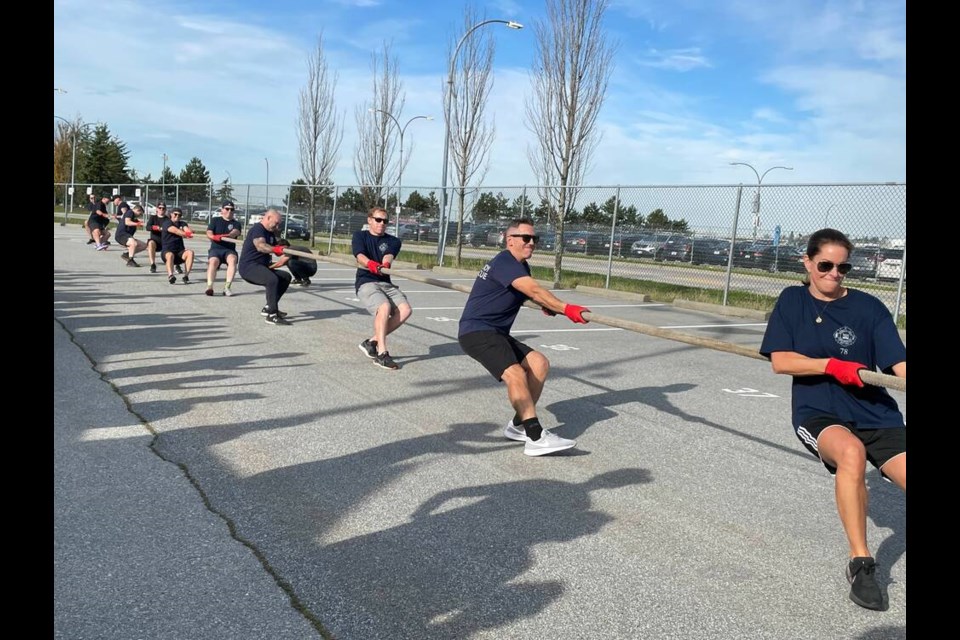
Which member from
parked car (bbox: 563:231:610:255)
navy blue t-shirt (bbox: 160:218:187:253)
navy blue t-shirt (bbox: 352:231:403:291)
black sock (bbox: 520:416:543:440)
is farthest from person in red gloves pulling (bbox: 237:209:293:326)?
parked car (bbox: 563:231:610:255)

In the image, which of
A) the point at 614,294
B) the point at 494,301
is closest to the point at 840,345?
the point at 494,301

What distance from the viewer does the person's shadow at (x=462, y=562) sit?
3.42 m

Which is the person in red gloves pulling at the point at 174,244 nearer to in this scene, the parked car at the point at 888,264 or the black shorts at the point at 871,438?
the parked car at the point at 888,264

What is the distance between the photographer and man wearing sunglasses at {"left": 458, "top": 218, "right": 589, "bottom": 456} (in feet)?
20.8

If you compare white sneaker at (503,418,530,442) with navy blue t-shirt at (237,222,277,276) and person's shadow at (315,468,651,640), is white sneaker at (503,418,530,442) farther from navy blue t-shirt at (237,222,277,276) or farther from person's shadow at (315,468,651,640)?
navy blue t-shirt at (237,222,277,276)

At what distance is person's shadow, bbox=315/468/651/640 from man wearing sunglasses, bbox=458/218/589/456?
3.79 feet

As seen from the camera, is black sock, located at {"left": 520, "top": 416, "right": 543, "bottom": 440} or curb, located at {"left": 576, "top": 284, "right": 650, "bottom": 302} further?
curb, located at {"left": 576, "top": 284, "right": 650, "bottom": 302}

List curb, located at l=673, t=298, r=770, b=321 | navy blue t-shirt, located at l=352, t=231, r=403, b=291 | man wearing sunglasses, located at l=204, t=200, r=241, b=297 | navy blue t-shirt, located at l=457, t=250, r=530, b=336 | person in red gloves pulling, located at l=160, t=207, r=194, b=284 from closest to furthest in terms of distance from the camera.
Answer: navy blue t-shirt, located at l=457, t=250, r=530, b=336, navy blue t-shirt, located at l=352, t=231, r=403, b=291, man wearing sunglasses, located at l=204, t=200, r=241, b=297, curb, located at l=673, t=298, r=770, b=321, person in red gloves pulling, located at l=160, t=207, r=194, b=284

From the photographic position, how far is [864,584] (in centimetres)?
377

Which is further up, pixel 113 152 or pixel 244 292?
pixel 113 152
